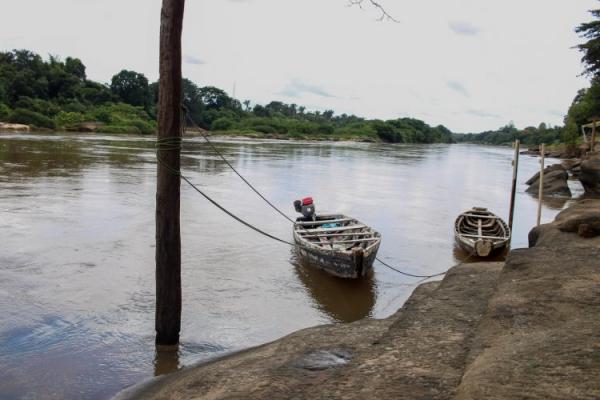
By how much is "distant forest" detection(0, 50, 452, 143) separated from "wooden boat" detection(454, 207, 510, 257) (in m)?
58.2

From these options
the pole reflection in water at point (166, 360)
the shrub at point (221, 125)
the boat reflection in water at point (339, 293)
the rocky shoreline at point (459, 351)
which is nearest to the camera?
the rocky shoreline at point (459, 351)

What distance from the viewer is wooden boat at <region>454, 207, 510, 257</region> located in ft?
41.9

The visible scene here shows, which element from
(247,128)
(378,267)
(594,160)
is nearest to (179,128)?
(378,267)

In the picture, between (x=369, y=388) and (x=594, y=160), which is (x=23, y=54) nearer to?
(x=594, y=160)

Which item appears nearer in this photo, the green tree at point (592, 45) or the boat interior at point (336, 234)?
the boat interior at point (336, 234)

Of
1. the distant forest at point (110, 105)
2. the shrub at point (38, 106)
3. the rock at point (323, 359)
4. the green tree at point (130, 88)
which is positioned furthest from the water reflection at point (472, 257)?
the green tree at point (130, 88)

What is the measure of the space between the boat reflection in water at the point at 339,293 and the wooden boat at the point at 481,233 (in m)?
3.00

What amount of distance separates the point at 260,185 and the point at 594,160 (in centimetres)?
1522

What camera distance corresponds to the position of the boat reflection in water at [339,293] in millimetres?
9133

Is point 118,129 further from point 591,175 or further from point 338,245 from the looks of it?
point 338,245

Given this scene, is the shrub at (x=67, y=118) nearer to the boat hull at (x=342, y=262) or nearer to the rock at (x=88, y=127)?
the rock at (x=88, y=127)

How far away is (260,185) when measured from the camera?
25.6 meters

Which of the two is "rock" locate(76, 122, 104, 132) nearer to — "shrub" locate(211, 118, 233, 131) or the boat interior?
"shrub" locate(211, 118, 233, 131)

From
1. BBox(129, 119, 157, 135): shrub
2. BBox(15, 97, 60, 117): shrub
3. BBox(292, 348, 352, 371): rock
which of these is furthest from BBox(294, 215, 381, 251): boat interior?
BBox(129, 119, 157, 135): shrub
